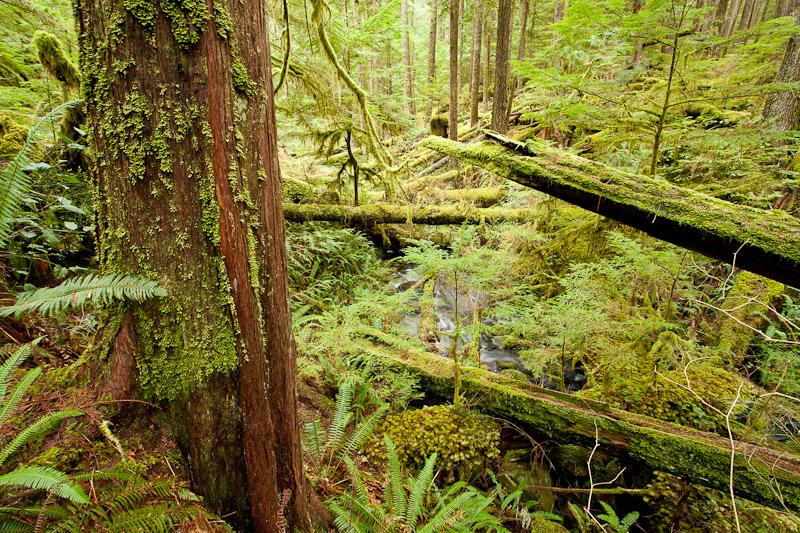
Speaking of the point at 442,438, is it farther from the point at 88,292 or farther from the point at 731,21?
the point at 731,21

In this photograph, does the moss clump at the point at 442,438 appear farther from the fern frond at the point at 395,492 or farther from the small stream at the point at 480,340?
the small stream at the point at 480,340

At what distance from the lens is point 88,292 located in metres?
1.22

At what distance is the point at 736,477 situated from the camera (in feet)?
9.70

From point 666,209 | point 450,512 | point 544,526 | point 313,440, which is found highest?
point 666,209

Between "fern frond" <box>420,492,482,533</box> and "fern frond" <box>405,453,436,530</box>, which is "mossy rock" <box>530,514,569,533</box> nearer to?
"fern frond" <box>420,492,482,533</box>

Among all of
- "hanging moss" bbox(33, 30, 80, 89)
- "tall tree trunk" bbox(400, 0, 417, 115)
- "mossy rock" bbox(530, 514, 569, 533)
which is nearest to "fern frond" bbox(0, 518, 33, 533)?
"mossy rock" bbox(530, 514, 569, 533)

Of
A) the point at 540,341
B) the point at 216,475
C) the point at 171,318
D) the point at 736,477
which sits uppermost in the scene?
the point at 171,318

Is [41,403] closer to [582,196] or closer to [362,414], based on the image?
[362,414]

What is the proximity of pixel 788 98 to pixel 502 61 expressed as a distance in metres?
5.10

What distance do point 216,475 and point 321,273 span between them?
209 inches

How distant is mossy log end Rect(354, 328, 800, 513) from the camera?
2873 mm

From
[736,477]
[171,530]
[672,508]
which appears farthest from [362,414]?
[736,477]

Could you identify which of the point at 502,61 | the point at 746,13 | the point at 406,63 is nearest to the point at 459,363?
the point at 502,61

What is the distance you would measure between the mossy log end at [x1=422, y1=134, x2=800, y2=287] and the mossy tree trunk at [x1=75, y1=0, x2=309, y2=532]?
284cm
